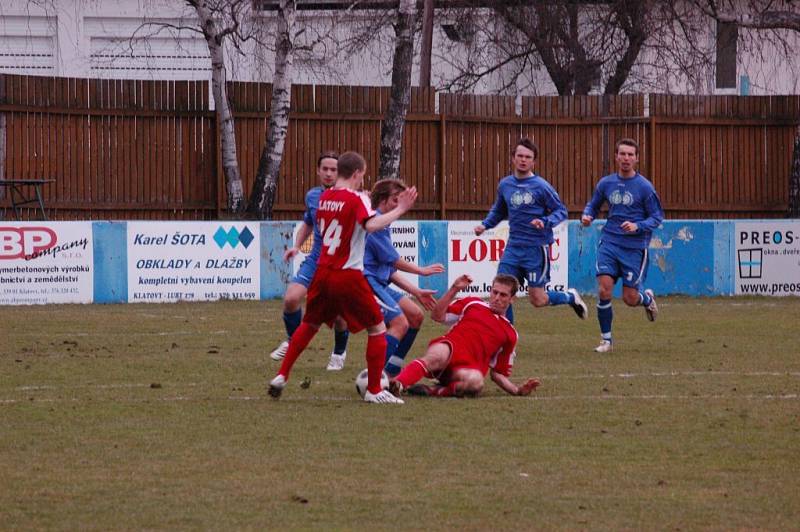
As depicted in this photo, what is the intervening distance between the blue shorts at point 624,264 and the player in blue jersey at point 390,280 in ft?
12.7

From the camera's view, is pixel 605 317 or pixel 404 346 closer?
pixel 404 346

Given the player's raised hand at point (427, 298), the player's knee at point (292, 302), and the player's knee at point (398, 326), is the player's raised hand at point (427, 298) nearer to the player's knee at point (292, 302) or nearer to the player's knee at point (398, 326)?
the player's knee at point (398, 326)

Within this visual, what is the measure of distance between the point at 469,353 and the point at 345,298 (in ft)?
3.57

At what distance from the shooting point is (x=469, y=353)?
10.2 metres

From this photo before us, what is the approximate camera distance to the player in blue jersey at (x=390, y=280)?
10828 mm

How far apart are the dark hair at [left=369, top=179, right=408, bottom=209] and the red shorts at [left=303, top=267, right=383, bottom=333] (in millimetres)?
1199

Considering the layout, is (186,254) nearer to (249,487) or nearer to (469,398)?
(469,398)

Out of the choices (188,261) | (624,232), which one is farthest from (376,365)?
(188,261)

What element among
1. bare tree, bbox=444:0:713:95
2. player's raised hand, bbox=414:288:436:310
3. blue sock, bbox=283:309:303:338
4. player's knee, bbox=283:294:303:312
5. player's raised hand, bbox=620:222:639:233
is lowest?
blue sock, bbox=283:309:303:338

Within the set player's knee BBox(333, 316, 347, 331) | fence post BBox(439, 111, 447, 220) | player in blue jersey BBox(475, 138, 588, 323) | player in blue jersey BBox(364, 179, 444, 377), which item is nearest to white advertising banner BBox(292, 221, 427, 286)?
fence post BBox(439, 111, 447, 220)

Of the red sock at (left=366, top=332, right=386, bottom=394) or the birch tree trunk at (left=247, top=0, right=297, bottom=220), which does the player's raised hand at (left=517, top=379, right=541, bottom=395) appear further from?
the birch tree trunk at (left=247, top=0, right=297, bottom=220)

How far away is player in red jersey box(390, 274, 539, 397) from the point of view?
10.2 metres

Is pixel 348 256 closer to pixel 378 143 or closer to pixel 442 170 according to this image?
pixel 442 170

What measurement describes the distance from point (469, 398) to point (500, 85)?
2765cm
